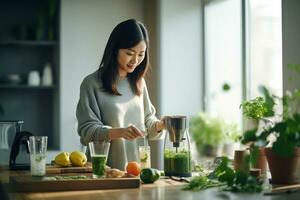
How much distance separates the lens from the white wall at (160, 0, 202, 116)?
5.35 metres

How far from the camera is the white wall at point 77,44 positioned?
5.39m

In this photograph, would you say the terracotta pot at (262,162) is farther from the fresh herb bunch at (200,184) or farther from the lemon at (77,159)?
the lemon at (77,159)

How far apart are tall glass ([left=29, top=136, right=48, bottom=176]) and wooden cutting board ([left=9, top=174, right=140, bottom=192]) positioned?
156 mm

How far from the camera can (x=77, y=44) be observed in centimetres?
546

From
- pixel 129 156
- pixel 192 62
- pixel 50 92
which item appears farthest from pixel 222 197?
pixel 50 92

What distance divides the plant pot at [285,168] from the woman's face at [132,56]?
1.05 meters

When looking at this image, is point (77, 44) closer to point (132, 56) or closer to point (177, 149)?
point (132, 56)

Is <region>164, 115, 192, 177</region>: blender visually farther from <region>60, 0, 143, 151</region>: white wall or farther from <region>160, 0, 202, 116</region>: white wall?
<region>60, 0, 143, 151</region>: white wall

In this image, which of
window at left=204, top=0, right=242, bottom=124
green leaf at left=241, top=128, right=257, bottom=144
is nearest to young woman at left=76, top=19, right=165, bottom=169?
green leaf at left=241, top=128, right=257, bottom=144

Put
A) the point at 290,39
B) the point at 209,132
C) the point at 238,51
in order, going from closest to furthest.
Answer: the point at 290,39 → the point at 238,51 → the point at 209,132

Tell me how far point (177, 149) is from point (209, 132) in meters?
2.61

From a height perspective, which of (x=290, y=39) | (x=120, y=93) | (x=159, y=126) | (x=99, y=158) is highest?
(x=290, y=39)

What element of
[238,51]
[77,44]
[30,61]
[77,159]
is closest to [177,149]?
[77,159]

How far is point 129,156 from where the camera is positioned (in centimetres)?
332
